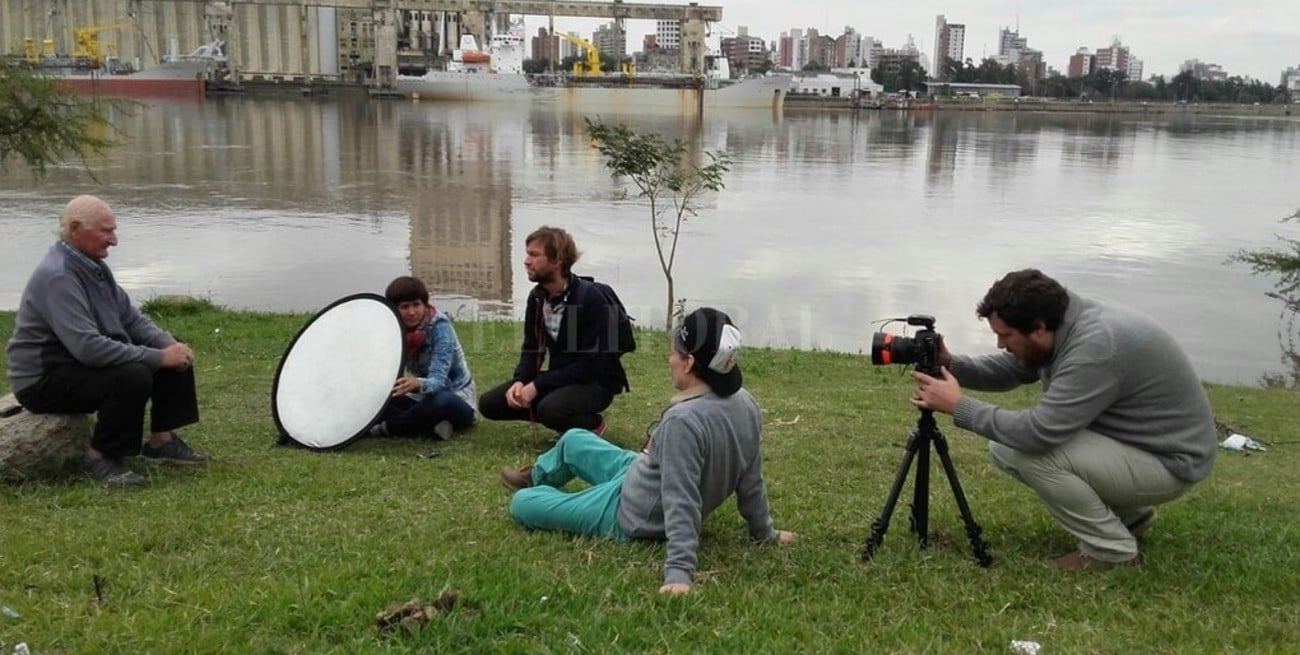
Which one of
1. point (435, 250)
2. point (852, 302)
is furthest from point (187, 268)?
point (852, 302)

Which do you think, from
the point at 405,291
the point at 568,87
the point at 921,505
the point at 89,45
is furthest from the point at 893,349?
the point at 89,45

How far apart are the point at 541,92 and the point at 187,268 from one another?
3777 inches

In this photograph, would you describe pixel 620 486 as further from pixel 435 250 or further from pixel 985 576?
pixel 435 250

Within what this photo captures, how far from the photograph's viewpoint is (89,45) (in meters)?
109

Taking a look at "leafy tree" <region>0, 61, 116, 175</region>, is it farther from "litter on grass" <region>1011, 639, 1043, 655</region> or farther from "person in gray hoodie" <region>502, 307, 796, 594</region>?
"litter on grass" <region>1011, 639, 1043, 655</region>

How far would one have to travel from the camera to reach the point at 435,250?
70.1ft

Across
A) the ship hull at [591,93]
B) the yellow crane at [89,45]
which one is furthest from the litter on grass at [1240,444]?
the yellow crane at [89,45]

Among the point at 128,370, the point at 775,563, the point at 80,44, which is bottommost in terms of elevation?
the point at 775,563

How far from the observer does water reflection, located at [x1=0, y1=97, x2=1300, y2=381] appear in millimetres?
17406

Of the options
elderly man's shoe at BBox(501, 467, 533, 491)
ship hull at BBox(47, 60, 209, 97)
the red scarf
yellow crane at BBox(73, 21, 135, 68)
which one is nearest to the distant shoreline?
ship hull at BBox(47, 60, 209, 97)

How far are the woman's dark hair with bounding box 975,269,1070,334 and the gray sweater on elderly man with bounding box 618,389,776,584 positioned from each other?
102cm

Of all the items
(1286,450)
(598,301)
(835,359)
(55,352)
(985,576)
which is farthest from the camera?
(835,359)

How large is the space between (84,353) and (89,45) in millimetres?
121490

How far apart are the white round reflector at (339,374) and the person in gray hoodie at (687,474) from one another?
199cm
